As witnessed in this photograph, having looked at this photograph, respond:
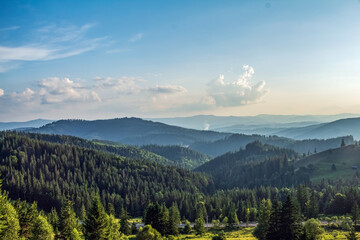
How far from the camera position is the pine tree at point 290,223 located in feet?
227

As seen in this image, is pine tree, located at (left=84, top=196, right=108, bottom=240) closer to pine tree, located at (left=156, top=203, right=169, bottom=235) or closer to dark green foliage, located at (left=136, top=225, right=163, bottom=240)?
dark green foliage, located at (left=136, top=225, right=163, bottom=240)

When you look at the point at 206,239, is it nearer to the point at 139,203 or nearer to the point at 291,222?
the point at 291,222

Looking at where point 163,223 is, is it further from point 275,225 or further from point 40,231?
point 40,231

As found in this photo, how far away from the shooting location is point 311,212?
13275 cm

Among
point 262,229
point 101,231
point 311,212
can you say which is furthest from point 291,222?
point 311,212

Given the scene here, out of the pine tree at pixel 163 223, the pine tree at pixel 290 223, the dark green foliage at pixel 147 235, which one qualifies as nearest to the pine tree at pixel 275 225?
the pine tree at pixel 290 223

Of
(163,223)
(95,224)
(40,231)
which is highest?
(95,224)

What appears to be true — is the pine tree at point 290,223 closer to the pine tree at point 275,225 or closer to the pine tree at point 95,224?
the pine tree at point 275,225

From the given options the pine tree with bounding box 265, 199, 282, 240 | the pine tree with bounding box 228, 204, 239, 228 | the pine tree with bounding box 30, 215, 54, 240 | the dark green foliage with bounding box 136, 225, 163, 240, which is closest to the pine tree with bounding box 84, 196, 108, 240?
the pine tree with bounding box 30, 215, 54, 240

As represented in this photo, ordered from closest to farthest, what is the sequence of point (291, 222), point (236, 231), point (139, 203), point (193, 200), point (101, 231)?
point (101, 231) < point (291, 222) < point (236, 231) < point (193, 200) < point (139, 203)

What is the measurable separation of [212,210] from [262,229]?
6317cm

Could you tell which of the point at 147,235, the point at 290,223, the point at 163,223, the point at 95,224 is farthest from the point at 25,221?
the point at 290,223

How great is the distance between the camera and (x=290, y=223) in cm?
6969

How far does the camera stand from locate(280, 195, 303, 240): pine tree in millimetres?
69312
